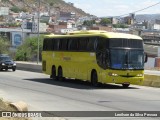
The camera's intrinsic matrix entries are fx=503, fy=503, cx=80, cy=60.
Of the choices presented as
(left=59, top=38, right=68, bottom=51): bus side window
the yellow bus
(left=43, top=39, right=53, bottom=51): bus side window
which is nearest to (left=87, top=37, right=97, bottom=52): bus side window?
the yellow bus

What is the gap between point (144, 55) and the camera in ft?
89.1

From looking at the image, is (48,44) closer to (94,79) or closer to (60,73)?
(60,73)

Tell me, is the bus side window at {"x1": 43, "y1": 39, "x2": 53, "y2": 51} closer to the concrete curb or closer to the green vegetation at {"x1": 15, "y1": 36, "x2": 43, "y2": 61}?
the concrete curb

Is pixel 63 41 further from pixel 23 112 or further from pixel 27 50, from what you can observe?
pixel 27 50

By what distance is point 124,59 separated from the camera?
26406 mm

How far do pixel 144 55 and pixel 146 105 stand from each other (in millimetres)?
9653

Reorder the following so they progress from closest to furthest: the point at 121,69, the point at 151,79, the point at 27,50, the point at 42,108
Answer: the point at 42,108 < the point at 121,69 < the point at 151,79 < the point at 27,50

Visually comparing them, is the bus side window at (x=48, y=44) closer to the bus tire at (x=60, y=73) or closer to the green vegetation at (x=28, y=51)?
the bus tire at (x=60, y=73)

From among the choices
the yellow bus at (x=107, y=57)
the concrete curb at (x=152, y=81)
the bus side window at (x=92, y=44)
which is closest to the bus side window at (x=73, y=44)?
the yellow bus at (x=107, y=57)

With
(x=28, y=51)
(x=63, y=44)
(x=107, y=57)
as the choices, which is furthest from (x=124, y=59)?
(x=28, y=51)

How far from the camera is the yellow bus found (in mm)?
26391

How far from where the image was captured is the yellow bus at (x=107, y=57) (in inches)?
1039

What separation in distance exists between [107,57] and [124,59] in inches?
35.6

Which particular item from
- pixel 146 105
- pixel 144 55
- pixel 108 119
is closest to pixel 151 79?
pixel 144 55
